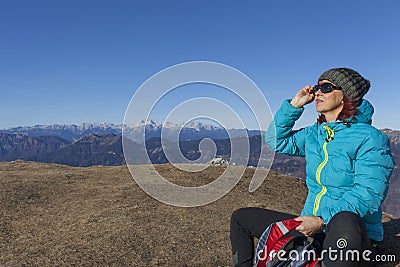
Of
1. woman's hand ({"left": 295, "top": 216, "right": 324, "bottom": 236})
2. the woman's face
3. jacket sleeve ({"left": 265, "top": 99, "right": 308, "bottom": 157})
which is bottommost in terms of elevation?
woman's hand ({"left": 295, "top": 216, "right": 324, "bottom": 236})

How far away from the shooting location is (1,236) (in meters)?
7.44

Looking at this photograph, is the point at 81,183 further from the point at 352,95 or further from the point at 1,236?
the point at 352,95

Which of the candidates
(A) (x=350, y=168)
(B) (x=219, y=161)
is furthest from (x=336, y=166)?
(B) (x=219, y=161)

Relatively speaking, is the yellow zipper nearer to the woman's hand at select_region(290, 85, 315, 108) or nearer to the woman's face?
the woman's face

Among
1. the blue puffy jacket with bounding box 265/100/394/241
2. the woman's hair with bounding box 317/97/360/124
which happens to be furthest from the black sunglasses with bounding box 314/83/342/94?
the blue puffy jacket with bounding box 265/100/394/241

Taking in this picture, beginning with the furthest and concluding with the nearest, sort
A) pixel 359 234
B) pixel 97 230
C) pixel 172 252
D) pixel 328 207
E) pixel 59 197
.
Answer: pixel 59 197 → pixel 97 230 → pixel 172 252 → pixel 328 207 → pixel 359 234

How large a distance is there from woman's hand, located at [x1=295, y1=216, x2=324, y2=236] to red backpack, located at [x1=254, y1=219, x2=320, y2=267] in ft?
0.24

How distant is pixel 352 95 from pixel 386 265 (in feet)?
7.22

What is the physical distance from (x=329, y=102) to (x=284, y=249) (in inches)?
66.7

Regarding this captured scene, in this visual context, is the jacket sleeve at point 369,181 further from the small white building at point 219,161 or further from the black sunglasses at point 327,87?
the small white building at point 219,161

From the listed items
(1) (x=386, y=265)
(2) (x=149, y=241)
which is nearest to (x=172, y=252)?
(2) (x=149, y=241)

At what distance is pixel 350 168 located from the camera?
357 cm

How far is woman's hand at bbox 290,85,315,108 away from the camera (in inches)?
169

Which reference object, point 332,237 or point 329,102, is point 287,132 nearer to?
point 329,102
